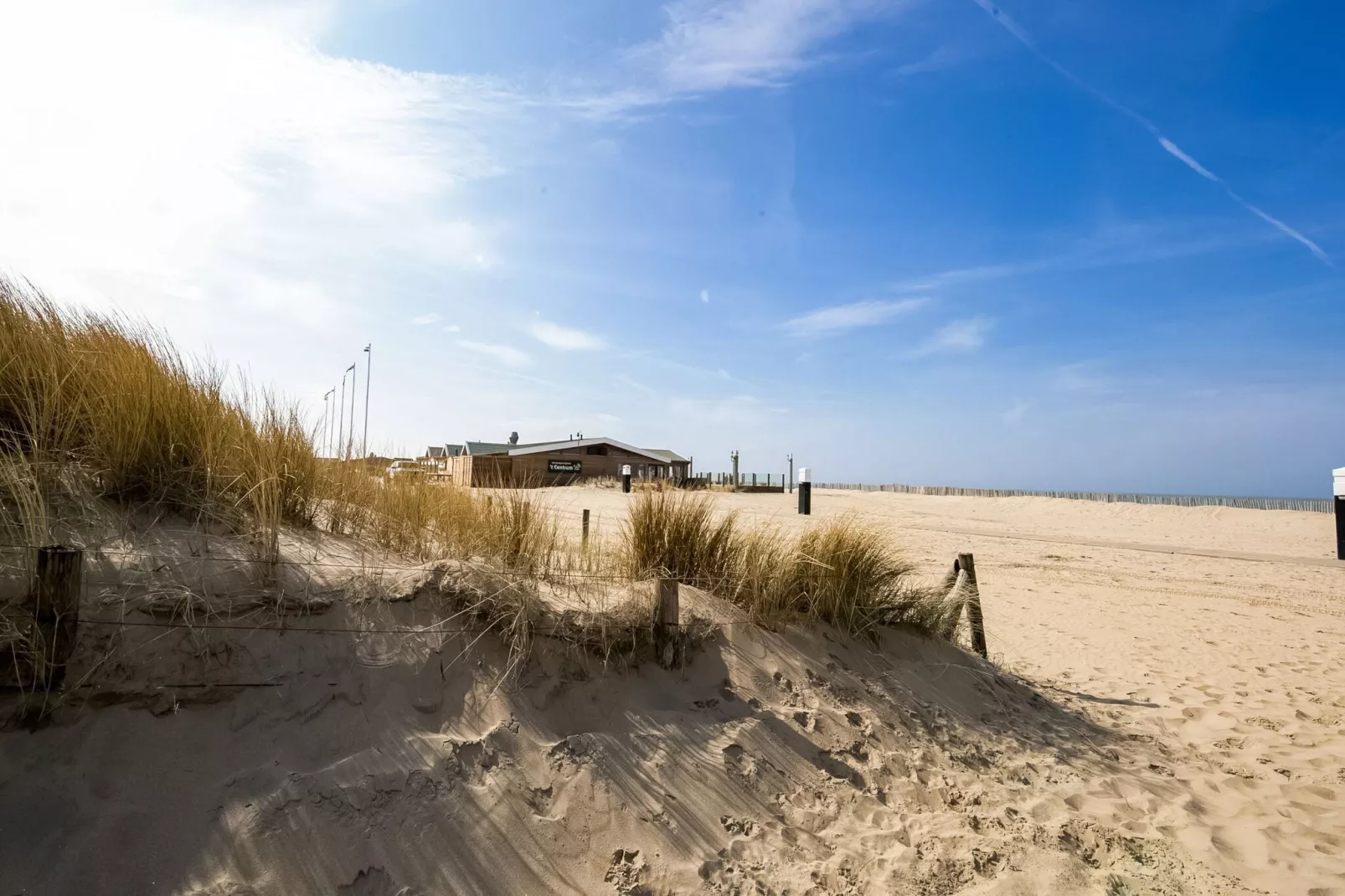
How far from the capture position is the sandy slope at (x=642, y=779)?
262 centimetres

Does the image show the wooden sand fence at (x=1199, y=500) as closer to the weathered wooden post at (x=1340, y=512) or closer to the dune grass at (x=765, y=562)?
the weathered wooden post at (x=1340, y=512)

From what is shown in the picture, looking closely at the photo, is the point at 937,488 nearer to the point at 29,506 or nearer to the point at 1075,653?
the point at 1075,653

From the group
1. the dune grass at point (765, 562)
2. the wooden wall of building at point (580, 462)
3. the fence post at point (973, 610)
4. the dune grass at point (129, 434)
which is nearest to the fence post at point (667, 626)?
the dune grass at point (765, 562)

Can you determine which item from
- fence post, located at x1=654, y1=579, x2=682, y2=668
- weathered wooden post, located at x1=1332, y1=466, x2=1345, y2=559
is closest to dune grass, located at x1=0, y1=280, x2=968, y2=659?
fence post, located at x1=654, y1=579, x2=682, y2=668

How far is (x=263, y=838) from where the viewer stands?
259 centimetres

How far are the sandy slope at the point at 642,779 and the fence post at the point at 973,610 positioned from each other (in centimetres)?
51

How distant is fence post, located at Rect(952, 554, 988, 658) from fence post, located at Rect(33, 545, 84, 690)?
19.4 feet

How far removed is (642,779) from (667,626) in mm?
→ 990

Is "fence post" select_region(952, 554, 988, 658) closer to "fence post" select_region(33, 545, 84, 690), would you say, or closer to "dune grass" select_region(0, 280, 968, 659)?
"dune grass" select_region(0, 280, 968, 659)

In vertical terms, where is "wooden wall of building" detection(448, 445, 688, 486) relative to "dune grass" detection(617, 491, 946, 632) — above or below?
above

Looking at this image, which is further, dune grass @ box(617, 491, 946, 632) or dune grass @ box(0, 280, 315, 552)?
dune grass @ box(617, 491, 946, 632)

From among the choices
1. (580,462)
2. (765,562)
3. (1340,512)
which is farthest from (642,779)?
(580,462)

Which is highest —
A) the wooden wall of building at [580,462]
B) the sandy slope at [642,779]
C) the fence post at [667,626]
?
the wooden wall of building at [580,462]

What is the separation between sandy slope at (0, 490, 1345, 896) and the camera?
2617mm
